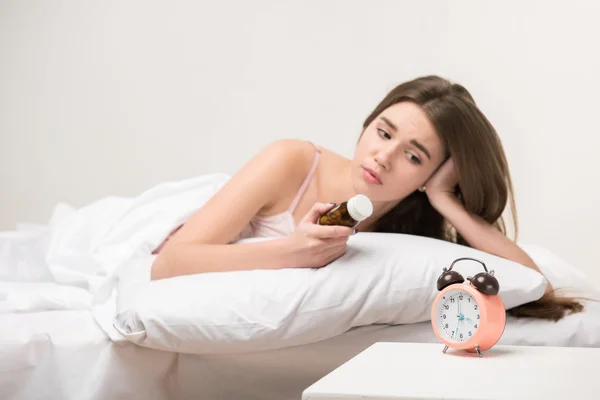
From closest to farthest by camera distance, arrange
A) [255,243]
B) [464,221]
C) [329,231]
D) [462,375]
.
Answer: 1. [462,375]
2. [329,231]
3. [255,243]
4. [464,221]

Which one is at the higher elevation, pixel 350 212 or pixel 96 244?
pixel 350 212

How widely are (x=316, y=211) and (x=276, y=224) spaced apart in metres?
0.35

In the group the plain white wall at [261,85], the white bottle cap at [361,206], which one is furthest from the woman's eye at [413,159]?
the plain white wall at [261,85]

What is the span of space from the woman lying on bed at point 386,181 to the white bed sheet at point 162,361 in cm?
9

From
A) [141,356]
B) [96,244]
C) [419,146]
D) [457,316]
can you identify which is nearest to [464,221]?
[419,146]

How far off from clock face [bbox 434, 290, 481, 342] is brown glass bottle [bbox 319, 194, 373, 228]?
18 centimetres

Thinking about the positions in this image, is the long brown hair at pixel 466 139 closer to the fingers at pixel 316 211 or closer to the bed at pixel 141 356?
the bed at pixel 141 356

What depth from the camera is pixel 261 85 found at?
271 cm

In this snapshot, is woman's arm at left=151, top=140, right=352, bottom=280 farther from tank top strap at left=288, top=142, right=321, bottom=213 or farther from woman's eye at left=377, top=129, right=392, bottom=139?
woman's eye at left=377, top=129, right=392, bottom=139

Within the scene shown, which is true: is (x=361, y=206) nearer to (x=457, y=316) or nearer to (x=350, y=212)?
(x=350, y=212)

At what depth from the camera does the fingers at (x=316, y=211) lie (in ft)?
4.28

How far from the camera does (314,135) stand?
8.70 ft

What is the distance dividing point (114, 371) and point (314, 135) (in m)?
1.50

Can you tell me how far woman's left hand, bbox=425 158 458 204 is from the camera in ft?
5.41
